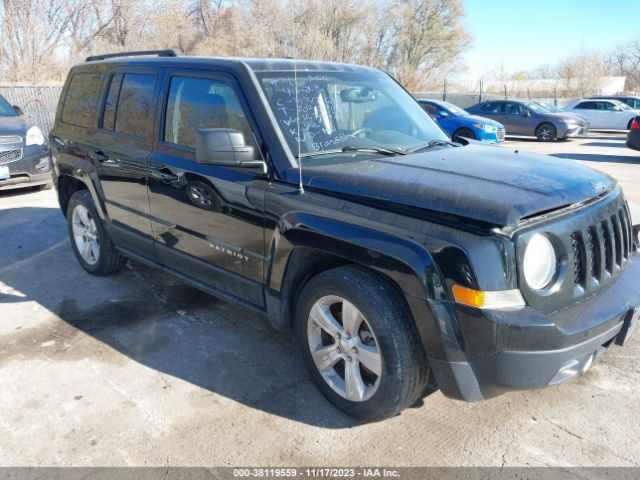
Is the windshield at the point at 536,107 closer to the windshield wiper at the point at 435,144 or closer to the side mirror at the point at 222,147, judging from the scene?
the windshield wiper at the point at 435,144

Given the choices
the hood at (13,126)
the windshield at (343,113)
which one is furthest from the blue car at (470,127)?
the windshield at (343,113)

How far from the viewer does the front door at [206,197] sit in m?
3.29

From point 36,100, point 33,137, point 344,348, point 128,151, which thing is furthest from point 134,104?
point 36,100

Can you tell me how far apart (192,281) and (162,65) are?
1.57 m

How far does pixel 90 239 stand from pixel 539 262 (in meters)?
4.10

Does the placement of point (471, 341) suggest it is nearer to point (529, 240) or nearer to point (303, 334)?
point (529, 240)

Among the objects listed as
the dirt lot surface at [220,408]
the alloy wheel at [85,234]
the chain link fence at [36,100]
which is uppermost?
the chain link fence at [36,100]

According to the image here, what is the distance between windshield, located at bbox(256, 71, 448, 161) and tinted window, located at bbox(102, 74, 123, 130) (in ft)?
5.32

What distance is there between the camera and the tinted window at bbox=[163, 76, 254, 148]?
11.1ft

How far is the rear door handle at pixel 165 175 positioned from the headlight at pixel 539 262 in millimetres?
2296

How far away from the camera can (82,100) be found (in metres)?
4.93

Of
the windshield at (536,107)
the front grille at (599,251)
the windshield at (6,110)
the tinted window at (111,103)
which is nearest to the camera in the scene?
the front grille at (599,251)

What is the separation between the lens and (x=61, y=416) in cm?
307

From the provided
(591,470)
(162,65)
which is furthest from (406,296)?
(162,65)
